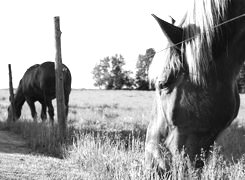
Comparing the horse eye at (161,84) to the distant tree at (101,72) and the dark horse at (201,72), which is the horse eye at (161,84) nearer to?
the dark horse at (201,72)

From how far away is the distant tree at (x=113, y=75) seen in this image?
50.5 meters

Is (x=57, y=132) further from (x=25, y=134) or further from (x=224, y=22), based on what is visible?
(x=224, y=22)

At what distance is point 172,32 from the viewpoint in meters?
2.24

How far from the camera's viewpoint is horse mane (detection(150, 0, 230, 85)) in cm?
219

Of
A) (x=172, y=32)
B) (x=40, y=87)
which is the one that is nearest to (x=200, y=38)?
(x=172, y=32)

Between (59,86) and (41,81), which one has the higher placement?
(59,86)

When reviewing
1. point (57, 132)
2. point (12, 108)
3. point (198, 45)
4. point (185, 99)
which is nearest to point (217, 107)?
point (185, 99)

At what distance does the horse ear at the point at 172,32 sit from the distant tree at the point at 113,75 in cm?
4430

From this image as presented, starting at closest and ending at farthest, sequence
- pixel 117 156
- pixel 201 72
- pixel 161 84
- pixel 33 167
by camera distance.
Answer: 1. pixel 201 72
2. pixel 161 84
3. pixel 117 156
4. pixel 33 167

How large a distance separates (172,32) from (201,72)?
1.00 ft

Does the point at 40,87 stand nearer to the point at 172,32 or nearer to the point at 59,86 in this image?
the point at 59,86

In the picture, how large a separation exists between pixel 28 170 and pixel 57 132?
261cm

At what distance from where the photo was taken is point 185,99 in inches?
88.5

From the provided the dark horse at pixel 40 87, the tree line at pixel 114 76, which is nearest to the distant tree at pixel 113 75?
the tree line at pixel 114 76
